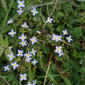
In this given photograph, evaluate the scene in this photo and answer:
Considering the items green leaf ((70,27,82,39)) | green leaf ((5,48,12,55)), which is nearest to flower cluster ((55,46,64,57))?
green leaf ((70,27,82,39))

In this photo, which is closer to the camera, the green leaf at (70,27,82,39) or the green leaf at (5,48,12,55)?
the green leaf at (5,48,12,55)

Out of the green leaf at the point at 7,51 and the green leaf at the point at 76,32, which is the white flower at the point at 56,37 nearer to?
the green leaf at the point at 76,32

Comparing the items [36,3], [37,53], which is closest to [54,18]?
[36,3]

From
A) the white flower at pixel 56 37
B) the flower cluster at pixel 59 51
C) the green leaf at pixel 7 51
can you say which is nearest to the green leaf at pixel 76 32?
the white flower at pixel 56 37

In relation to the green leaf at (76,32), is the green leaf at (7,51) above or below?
below

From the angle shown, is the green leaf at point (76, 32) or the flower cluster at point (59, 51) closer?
the flower cluster at point (59, 51)

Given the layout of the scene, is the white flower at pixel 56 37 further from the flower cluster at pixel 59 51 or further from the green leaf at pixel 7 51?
the green leaf at pixel 7 51

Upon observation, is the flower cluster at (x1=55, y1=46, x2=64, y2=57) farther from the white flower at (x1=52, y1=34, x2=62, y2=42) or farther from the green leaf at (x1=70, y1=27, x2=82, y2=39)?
the green leaf at (x1=70, y1=27, x2=82, y2=39)

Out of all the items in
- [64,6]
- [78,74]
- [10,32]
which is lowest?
[78,74]

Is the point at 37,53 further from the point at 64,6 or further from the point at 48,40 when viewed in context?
the point at 64,6

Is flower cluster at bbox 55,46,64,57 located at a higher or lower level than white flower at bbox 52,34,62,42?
lower

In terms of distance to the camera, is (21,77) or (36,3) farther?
(36,3)
